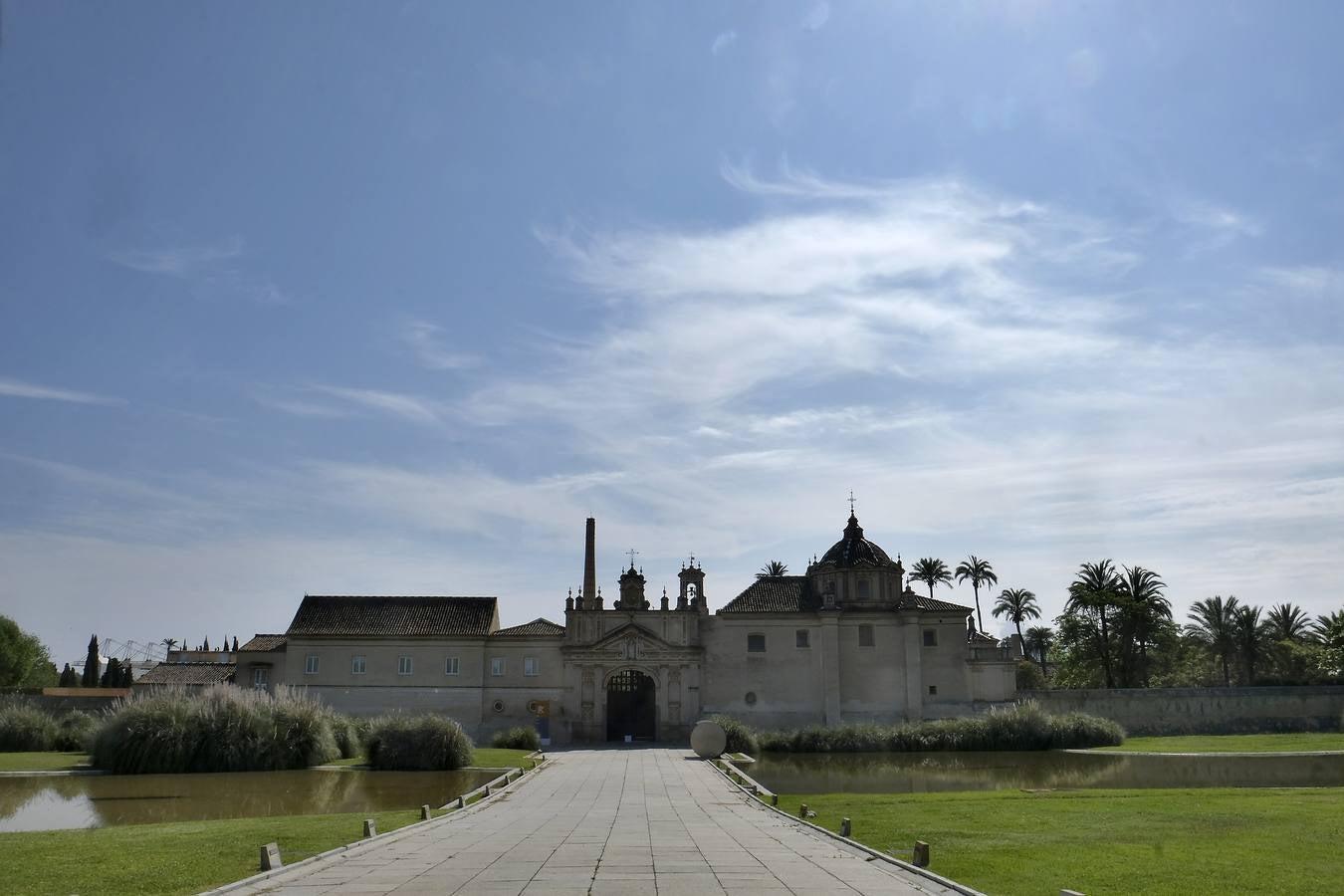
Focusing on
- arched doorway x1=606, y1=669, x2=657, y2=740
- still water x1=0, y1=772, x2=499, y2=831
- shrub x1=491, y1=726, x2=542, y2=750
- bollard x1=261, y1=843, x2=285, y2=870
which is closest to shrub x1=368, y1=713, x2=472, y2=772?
still water x1=0, y1=772, x2=499, y2=831

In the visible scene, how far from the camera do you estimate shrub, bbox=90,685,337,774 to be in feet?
102

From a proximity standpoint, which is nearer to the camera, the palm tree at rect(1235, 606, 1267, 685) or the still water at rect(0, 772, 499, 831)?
the still water at rect(0, 772, 499, 831)

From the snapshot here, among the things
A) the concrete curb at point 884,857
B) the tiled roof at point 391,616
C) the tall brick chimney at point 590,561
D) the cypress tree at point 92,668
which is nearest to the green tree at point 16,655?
the cypress tree at point 92,668

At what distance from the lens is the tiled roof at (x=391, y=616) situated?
51.1 m

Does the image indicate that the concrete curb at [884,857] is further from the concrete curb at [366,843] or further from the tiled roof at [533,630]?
the tiled roof at [533,630]

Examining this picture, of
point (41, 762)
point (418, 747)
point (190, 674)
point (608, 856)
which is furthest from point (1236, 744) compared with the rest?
point (190, 674)

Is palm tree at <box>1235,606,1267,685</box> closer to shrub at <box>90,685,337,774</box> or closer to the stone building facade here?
the stone building facade

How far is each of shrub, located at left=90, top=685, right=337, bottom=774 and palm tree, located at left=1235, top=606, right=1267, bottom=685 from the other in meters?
54.3

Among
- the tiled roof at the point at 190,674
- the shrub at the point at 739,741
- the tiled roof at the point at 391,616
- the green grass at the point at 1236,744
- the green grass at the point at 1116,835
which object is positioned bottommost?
the green grass at the point at 1236,744

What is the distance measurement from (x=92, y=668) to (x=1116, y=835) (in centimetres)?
8636

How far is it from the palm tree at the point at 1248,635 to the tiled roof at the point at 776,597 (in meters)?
29.3

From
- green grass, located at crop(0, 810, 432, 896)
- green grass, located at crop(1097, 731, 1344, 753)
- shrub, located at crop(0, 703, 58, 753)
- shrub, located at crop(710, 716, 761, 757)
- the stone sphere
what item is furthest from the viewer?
shrub, located at crop(710, 716, 761, 757)

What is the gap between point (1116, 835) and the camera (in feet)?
50.5

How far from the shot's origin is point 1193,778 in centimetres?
2730
